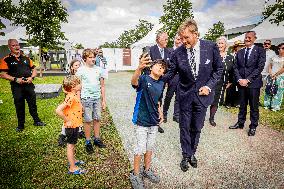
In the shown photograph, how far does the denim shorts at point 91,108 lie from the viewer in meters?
4.81

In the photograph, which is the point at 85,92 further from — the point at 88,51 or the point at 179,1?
the point at 179,1

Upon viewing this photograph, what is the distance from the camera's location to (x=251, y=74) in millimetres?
6023

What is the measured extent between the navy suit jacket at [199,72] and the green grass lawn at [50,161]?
1.63m

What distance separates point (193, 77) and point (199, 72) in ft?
0.42

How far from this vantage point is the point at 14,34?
26000 mm

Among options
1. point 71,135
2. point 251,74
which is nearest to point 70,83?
point 71,135

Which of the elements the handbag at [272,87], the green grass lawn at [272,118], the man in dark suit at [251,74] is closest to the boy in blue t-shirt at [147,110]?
the man in dark suit at [251,74]

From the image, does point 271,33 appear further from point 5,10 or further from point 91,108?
point 5,10

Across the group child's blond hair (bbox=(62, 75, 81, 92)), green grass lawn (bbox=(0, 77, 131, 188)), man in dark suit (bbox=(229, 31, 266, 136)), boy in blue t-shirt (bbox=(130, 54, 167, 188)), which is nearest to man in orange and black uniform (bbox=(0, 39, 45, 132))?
green grass lawn (bbox=(0, 77, 131, 188))

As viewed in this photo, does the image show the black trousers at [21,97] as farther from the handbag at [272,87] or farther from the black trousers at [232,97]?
the handbag at [272,87]

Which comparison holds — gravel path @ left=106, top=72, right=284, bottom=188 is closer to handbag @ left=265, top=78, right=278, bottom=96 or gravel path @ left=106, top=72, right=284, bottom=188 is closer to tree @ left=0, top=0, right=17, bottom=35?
handbag @ left=265, top=78, right=278, bottom=96

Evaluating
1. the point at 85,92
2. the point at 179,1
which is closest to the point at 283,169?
the point at 85,92

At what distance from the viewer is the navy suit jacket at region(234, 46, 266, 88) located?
5.94 m

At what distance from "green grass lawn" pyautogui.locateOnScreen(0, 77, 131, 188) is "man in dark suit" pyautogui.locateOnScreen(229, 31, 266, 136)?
3305 millimetres
